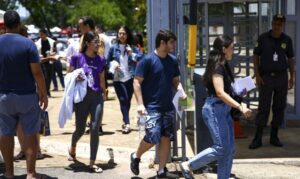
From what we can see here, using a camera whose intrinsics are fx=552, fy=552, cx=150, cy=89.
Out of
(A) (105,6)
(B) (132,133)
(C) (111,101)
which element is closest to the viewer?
(B) (132,133)

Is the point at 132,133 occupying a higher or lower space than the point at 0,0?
lower

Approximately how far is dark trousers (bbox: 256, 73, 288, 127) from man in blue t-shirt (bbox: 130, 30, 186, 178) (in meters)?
1.92

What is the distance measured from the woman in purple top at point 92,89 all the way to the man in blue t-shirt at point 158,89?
0.82 meters

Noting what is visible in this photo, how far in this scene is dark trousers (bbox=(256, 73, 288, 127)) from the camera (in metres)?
7.80

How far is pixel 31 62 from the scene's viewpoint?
20.0 feet

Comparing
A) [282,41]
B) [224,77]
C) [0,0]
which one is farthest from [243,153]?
[0,0]

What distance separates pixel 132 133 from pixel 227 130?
364cm

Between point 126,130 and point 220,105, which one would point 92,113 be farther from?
point 126,130

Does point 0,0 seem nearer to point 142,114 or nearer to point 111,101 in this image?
point 111,101

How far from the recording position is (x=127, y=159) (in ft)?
25.0

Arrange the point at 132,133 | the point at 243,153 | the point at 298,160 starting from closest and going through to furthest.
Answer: the point at 298,160
the point at 243,153
the point at 132,133

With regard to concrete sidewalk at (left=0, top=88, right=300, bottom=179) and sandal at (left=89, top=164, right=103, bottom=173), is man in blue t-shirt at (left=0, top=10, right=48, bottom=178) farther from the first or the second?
sandal at (left=89, top=164, right=103, bottom=173)

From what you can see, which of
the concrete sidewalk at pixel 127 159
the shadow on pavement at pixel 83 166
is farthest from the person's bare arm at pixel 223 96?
the shadow on pavement at pixel 83 166

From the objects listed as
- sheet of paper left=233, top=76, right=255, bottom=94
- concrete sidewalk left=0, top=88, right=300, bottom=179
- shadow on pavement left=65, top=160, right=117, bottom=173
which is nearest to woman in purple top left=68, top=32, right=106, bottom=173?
shadow on pavement left=65, top=160, right=117, bottom=173
